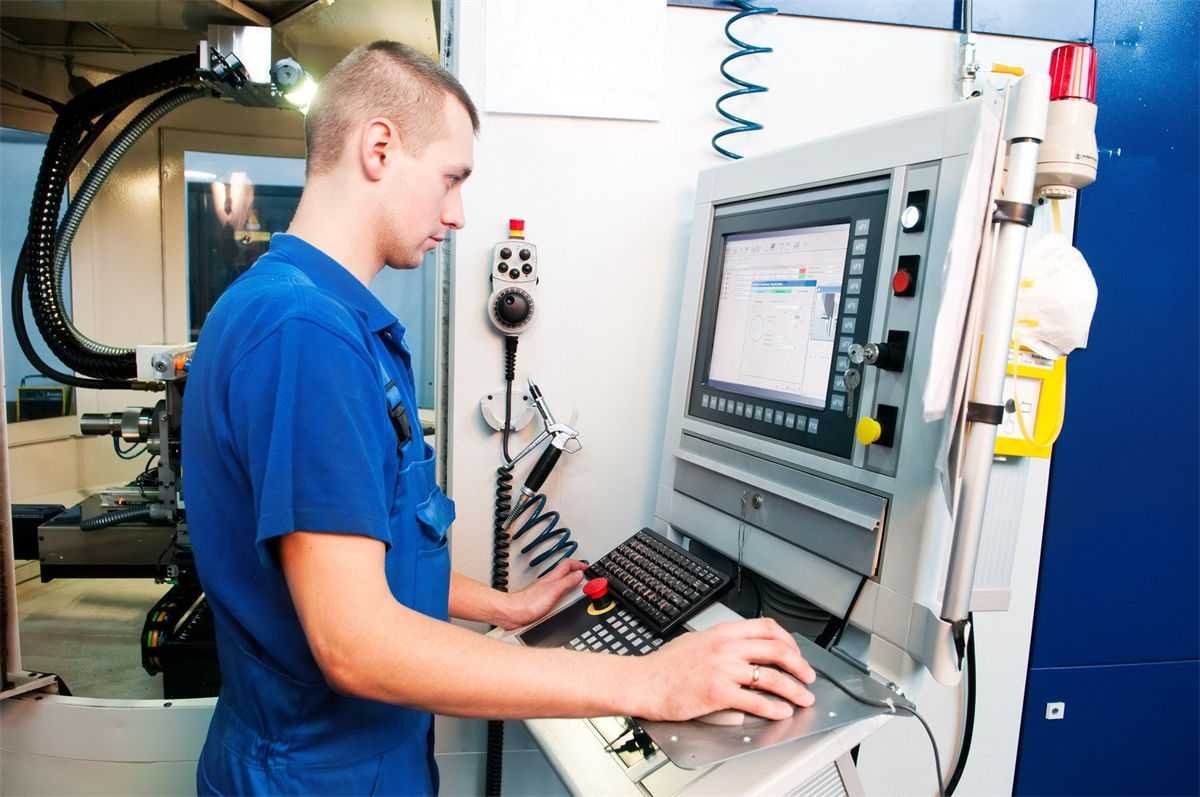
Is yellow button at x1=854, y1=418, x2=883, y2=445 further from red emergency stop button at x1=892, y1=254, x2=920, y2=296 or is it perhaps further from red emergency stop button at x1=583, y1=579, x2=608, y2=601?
red emergency stop button at x1=583, y1=579, x2=608, y2=601

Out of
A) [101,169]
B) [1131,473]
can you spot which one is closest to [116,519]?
[101,169]

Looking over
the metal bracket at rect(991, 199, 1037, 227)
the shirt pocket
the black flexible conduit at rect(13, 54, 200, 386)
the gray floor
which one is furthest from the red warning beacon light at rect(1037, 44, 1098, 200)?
the gray floor

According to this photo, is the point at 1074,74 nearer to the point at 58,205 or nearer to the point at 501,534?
the point at 501,534

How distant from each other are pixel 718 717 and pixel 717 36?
1332mm

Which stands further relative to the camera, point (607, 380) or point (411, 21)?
point (411, 21)

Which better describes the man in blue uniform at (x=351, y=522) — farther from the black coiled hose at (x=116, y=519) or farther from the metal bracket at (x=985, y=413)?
the black coiled hose at (x=116, y=519)

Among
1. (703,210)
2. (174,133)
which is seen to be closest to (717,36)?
(703,210)

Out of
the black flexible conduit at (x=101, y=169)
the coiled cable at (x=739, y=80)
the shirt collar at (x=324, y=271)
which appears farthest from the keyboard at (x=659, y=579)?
the black flexible conduit at (x=101, y=169)

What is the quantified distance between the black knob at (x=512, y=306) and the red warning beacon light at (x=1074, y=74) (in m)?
0.94

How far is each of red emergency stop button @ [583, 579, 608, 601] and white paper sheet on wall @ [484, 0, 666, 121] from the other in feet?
3.12

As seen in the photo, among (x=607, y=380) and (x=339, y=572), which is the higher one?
(x=607, y=380)

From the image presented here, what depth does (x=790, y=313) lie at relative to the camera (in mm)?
1106

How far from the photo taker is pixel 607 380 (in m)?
1.59

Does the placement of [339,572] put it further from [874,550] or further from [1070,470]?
[1070,470]
